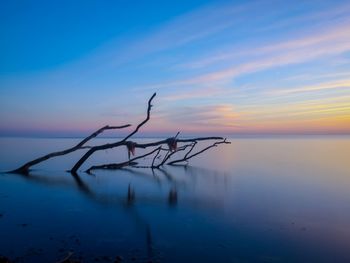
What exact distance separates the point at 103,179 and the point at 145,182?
2.59 m

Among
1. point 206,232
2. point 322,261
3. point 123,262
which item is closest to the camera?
point 123,262

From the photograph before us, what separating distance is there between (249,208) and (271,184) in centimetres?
599

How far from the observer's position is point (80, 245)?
6703mm

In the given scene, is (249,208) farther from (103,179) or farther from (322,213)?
(103,179)

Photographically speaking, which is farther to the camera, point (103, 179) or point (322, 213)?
point (103, 179)

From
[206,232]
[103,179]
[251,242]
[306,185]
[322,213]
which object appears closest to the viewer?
[251,242]

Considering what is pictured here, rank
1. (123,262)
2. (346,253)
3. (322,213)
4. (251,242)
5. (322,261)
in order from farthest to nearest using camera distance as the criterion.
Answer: (322,213) < (251,242) < (346,253) < (322,261) < (123,262)

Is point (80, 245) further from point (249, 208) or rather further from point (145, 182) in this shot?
point (145, 182)

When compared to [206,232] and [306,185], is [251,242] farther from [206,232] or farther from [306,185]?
[306,185]

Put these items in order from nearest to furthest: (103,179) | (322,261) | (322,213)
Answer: (322,261) → (322,213) → (103,179)

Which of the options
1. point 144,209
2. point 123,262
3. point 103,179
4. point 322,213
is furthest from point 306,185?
point 123,262

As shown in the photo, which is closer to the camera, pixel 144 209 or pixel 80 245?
pixel 80 245

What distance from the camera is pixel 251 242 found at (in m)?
7.26

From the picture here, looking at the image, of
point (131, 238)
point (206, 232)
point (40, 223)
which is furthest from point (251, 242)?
point (40, 223)
